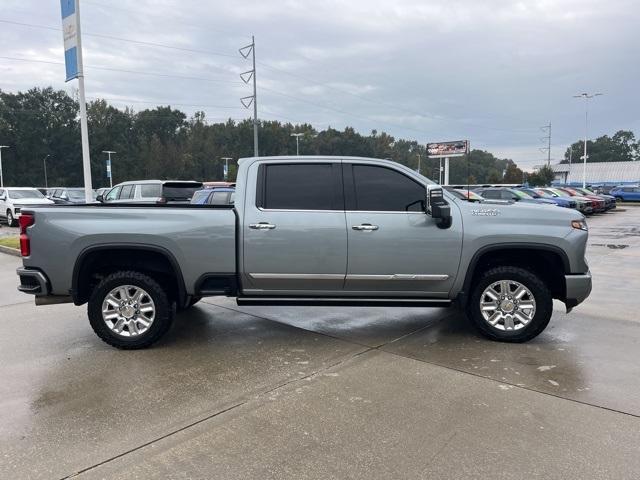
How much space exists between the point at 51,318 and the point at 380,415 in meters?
4.84

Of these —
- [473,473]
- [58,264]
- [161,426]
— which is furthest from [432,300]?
[58,264]

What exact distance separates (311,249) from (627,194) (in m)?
47.4

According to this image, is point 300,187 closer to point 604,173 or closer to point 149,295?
point 149,295

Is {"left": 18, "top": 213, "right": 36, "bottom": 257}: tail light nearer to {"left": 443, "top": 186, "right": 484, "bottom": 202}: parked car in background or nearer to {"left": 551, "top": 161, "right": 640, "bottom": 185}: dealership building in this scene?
{"left": 443, "top": 186, "right": 484, "bottom": 202}: parked car in background

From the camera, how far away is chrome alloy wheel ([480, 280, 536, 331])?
17.4ft

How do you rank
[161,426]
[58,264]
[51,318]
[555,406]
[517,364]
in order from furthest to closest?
1. [51,318]
2. [58,264]
3. [517,364]
4. [555,406]
5. [161,426]

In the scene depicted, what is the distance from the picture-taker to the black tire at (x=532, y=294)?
5223 millimetres

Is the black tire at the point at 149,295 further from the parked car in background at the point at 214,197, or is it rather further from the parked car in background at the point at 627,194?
the parked car in background at the point at 627,194

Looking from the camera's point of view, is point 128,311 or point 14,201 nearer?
point 128,311

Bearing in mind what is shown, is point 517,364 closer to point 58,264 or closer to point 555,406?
point 555,406

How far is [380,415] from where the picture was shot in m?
3.70

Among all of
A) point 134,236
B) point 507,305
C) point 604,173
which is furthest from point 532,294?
point 604,173

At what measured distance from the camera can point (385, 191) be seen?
5242 mm

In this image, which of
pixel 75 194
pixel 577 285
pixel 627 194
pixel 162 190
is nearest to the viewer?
pixel 577 285
